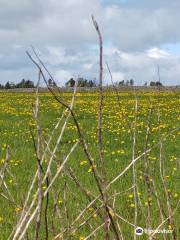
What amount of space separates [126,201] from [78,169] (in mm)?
2637

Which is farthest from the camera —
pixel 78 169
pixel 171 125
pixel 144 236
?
pixel 171 125

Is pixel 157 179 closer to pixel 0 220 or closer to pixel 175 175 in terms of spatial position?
pixel 175 175

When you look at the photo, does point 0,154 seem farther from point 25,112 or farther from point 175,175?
point 25,112

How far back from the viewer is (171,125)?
18016mm

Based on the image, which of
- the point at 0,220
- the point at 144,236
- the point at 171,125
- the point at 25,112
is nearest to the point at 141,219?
the point at 144,236

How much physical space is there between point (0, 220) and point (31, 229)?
1.79 feet

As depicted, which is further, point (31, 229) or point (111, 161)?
point (111, 161)

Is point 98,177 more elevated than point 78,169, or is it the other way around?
point 98,177

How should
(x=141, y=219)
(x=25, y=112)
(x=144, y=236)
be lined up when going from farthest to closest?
1. (x=25, y=112)
2. (x=141, y=219)
3. (x=144, y=236)

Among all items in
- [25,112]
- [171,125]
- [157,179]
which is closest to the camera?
[157,179]

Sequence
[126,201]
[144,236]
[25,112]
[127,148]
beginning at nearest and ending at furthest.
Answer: [144,236] → [126,201] → [127,148] → [25,112]

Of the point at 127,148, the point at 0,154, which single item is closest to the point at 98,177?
the point at 0,154

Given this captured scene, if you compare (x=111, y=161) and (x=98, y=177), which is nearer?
(x=98, y=177)

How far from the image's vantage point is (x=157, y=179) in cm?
873
